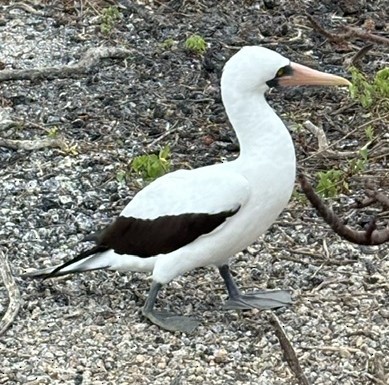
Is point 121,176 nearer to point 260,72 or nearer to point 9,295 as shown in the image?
point 9,295

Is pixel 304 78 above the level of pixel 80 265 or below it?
above

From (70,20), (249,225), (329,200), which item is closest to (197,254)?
(249,225)

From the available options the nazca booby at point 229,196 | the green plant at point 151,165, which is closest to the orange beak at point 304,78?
the nazca booby at point 229,196

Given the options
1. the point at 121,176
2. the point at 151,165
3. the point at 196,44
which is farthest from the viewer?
the point at 196,44

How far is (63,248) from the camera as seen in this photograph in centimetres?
503

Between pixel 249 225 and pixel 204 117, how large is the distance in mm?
2190

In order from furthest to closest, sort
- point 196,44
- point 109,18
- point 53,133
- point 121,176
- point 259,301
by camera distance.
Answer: point 109,18 < point 196,44 < point 53,133 < point 121,176 < point 259,301

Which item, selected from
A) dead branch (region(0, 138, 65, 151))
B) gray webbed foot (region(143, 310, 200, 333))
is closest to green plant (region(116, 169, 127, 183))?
dead branch (region(0, 138, 65, 151))

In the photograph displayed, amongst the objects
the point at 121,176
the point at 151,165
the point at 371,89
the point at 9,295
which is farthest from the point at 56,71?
the point at 9,295

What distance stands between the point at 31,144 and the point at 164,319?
74.4 inches

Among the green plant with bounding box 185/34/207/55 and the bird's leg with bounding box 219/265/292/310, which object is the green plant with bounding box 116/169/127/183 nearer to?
the bird's leg with bounding box 219/265/292/310

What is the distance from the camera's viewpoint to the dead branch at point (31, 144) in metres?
5.89

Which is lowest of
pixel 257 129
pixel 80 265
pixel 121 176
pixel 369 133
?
pixel 121 176

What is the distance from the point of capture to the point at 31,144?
5.91 metres
